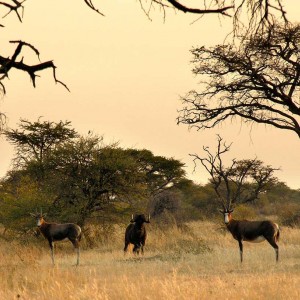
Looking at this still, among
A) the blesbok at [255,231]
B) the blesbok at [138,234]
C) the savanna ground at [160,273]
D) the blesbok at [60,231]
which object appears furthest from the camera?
the blesbok at [138,234]

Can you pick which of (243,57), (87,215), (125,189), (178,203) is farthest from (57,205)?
(178,203)

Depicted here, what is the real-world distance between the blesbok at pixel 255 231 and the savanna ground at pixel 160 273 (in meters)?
0.55

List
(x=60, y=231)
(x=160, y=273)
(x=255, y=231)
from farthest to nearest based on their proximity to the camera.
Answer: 1. (x=60, y=231)
2. (x=255, y=231)
3. (x=160, y=273)

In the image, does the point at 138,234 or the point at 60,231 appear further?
the point at 138,234

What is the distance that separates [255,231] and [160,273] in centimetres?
432

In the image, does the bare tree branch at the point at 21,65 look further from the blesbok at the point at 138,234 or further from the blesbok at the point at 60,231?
the blesbok at the point at 138,234

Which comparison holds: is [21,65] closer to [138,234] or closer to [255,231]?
[255,231]

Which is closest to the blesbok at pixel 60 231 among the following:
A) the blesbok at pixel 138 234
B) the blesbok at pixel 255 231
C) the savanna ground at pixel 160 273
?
the savanna ground at pixel 160 273

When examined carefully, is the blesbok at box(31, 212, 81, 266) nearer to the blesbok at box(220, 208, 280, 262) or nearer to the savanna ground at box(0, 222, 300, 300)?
the savanna ground at box(0, 222, 300, 300)

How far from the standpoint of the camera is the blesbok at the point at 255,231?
16.3 meters

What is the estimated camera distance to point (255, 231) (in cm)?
1662

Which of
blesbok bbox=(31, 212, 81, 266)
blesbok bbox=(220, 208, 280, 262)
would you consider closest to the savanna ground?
blesbok bbox=(220, 208, 280, 262)

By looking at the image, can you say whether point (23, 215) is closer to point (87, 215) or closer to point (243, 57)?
point (87, 215)

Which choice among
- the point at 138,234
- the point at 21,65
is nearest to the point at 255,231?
the point at 138,234
